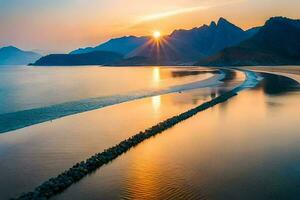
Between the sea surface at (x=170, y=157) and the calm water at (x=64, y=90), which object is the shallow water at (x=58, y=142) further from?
the calm water at (x=64, y=90)

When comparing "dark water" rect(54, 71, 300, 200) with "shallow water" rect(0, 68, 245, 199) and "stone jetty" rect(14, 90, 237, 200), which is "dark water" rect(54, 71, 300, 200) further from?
"shallow water" rect(0, 68, 245, 199)

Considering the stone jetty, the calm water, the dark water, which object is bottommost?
the calm water

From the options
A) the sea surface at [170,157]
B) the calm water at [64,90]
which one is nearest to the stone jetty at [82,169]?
the sea surface at [170,157]

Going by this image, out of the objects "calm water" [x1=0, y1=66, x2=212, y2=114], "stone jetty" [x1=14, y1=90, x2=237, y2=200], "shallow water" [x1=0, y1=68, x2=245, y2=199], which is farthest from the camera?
"calm water" [x1=0, y1=66, x2=212, y2=114]

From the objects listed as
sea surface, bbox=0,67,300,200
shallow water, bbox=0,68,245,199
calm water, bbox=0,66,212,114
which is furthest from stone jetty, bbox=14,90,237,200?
calm water, bbox=0,66,212,114

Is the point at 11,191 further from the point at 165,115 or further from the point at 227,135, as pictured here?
the point at 165,115

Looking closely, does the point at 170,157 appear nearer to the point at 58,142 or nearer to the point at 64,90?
the point at 58,142

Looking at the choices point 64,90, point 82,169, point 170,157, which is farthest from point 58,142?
point 64,90
